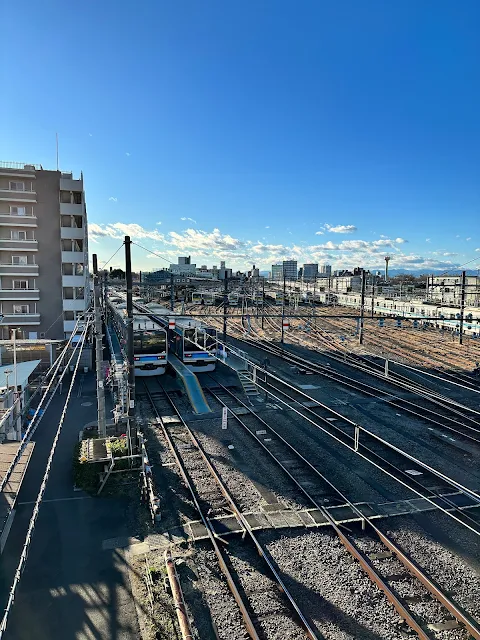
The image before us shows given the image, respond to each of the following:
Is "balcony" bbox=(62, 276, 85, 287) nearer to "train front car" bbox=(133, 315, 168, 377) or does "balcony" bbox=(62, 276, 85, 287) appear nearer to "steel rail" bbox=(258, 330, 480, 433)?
"train front car" bbox=(133, 315, 168, 377)

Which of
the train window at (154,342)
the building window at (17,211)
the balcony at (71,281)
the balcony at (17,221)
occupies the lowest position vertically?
the train window at (154,342)

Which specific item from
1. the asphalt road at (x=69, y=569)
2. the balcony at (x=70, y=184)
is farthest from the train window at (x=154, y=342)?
the balcony at (x=70, y=184)

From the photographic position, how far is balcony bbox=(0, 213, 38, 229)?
2300 cm

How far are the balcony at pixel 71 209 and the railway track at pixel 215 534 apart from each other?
48.4 feet

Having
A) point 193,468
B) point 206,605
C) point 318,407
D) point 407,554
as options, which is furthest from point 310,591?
point 318,407

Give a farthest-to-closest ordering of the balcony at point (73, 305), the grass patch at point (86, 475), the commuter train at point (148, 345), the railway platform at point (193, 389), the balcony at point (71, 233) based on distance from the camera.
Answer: the balcony at point (73, 305), the balcony at point (71, 233), the commuter train at point (148, 345), the railway platform at point (193, 389), the grass patch at point (86, 475)

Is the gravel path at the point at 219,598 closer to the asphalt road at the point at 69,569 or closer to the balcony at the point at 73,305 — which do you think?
the asphalt road at the point at 69,569

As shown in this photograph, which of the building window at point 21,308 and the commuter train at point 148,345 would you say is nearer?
the commuter train at point 148,345

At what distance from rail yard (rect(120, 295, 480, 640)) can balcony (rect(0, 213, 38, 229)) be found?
1281cm

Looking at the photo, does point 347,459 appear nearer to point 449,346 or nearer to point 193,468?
point 193,468

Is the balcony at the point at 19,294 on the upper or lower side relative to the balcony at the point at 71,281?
lower

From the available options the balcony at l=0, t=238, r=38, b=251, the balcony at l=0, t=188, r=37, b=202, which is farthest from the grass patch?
the balcony at l=0, t=188, r=37, b=202

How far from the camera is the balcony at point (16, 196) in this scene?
23.1m

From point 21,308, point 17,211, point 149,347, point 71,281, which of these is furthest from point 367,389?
point 17,211
